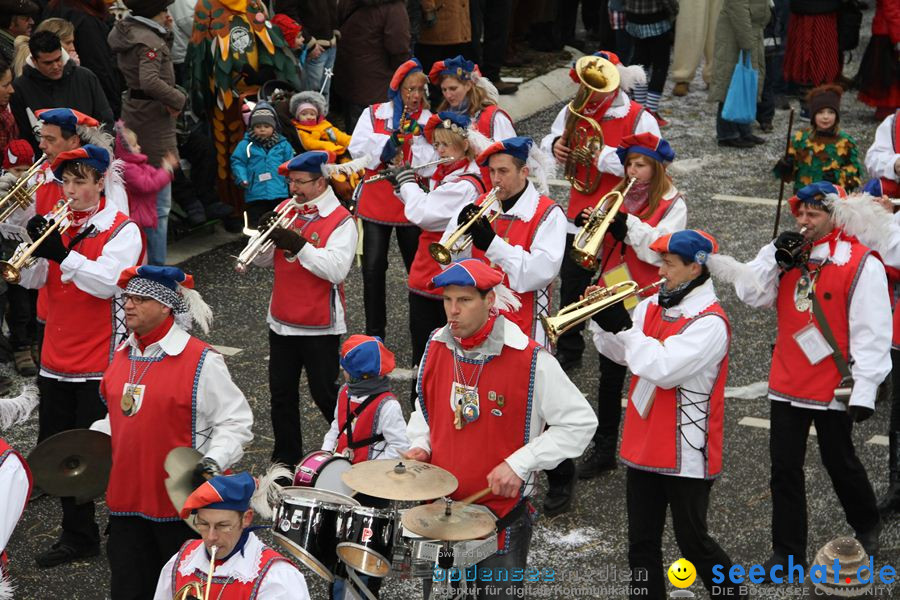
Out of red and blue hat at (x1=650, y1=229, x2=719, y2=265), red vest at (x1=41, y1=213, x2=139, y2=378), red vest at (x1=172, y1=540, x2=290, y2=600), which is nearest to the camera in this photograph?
red vest at (x1=172, y1=540, x2=290, y2=600)

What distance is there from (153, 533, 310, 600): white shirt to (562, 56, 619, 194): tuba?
190 inches

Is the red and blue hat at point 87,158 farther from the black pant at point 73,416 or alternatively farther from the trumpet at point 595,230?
the trumpet at point 595,230

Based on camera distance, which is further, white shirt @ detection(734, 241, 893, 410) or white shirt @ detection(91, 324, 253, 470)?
white shirt @ detection(734, 241, 893, 410)

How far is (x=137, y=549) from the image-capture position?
21.0ft

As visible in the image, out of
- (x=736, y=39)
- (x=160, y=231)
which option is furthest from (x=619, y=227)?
Answer: (x=736, y=39)

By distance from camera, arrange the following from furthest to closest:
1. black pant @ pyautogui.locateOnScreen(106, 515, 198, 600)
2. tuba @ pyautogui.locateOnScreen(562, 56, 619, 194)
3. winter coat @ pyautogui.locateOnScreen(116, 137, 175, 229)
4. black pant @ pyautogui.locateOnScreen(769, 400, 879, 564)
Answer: winter coat @ pyautogui.locateOnScreen(116, 137, 175, 229), tuba @ pyautogui.locateOnScreen(562, 56, 619, 194), black pant @ pyautogui.locateOnScreen(769, 400, 879, 564), black pant @ pyautogui.locateOnScreen(106, 515, 198, 600)

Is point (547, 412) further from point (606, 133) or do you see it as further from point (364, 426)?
point (606, 133)

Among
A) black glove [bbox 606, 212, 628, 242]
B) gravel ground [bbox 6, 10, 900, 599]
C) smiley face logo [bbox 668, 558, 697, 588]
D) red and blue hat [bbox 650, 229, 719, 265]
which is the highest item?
red and blue hat [bbox 650, 229, 719, 265]

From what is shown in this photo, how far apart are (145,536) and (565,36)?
41.7ft

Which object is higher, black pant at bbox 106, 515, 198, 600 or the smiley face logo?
black pant at bbox 106, 515, 198, 600

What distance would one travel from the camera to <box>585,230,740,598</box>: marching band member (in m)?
6.48

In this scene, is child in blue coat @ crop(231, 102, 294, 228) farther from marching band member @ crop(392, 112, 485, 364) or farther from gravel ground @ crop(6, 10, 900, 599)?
marching band member @ crop(392, 112, 485, 364)

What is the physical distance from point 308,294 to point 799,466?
290 centimetres

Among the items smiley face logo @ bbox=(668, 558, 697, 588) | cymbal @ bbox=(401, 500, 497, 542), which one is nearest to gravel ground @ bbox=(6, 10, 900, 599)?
smiley face logo @ bbox=(668, 558, 697, 588)
